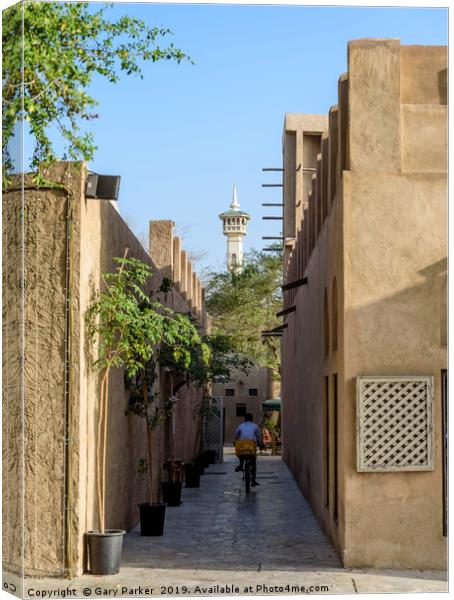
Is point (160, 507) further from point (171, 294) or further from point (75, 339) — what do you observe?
point (171, 294)

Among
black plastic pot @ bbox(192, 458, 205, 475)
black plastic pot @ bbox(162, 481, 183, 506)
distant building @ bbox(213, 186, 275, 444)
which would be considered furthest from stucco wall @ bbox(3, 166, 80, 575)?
distant building @ bbox(213, 186, 275, 444)

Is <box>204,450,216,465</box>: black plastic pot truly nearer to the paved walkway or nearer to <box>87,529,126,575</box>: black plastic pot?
the paved walkway

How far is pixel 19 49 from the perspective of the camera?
30.0 ft

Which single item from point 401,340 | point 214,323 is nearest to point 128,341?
point 401,340

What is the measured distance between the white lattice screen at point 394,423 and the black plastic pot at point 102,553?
2.56 m

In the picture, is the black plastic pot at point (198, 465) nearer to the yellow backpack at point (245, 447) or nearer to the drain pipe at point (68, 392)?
the yellow backpack at point (245, 447)

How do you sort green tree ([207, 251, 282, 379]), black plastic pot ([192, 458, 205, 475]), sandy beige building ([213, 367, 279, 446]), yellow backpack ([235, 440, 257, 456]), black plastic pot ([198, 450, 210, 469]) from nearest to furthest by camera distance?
yellow backpack ([235, 440, 257, 456]), black plastic pot ([192, 458, 205, 475]), black plastic pot ([198, 450, 210, 469]), green tree ([207, 251, 282, 379]), sandy beige building ([213, 367, 279, 446])

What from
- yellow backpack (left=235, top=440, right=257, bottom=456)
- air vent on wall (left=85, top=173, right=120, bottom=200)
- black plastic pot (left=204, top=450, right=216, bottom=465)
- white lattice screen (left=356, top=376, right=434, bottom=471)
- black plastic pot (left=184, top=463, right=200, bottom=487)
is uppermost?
air vent on wall (left=85, top=173, right=120, bottom=200)

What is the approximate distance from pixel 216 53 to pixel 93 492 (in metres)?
4.66

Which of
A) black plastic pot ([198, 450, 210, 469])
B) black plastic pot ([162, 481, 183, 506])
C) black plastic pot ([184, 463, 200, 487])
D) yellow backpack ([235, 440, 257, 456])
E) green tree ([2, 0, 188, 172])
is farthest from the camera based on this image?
black plastic pot ([198, 450, 210, 469])

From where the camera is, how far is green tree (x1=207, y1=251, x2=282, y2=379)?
4150 cm

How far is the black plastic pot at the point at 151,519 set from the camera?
13.3 m

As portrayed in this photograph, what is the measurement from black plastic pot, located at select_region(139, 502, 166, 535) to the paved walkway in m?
0.15

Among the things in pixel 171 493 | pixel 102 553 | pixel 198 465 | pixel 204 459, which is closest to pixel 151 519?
pixel 102 553
